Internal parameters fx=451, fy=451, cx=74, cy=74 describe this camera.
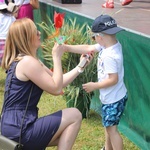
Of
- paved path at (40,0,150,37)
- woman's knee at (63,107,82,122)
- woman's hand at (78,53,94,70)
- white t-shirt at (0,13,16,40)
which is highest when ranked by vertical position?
woman's hand at (78,53,94,70)

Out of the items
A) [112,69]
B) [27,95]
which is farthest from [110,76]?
[27,95]

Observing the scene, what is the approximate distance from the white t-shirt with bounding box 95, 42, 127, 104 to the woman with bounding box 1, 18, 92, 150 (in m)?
0.47

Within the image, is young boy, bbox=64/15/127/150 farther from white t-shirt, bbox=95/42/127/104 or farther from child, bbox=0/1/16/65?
child, bbox=0/1/16/65

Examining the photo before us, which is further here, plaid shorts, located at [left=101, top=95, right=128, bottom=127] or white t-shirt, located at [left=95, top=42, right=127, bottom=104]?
plaid shorts, located at [left=101, top=95, right=128, bottom=127]

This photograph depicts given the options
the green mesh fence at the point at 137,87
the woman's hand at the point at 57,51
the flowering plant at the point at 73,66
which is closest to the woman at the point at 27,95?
the woman's hand at the point at 57,51

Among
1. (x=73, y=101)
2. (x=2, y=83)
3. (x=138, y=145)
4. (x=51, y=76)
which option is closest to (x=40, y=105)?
(x=73, y=101)

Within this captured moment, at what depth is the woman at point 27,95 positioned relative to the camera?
3258 mm

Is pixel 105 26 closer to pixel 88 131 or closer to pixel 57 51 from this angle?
pixel 57 51

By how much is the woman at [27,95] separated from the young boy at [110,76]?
0.46 m

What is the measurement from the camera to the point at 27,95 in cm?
330

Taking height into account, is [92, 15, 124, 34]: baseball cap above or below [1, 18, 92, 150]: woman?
above

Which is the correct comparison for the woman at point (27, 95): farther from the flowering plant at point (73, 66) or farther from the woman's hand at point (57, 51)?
the flowering plant at point (73, 66)

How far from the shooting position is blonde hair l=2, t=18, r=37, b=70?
3.32 m

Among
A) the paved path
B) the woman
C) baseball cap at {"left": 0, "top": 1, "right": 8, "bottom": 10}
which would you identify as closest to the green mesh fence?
the woman
